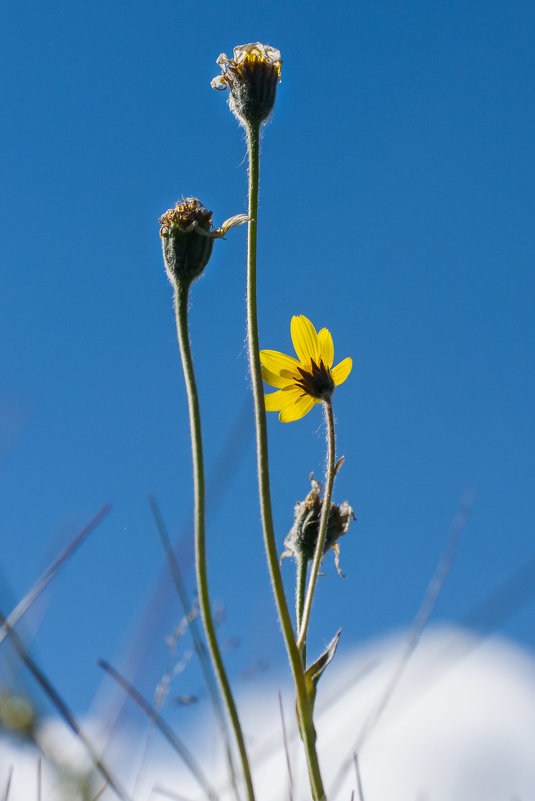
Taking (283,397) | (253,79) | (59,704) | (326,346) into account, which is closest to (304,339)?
(326,346)

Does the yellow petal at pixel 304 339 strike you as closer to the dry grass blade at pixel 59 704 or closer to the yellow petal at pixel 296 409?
the yellow petal at pixel 296 409

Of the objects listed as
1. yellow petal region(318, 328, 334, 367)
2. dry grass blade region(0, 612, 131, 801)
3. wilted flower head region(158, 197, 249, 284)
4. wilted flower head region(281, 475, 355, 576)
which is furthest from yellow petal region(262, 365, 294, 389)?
dry grass blade region(0, 612, 131, 801)

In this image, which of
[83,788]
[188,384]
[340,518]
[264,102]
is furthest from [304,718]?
[264,102]

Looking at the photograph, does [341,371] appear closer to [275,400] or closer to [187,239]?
[275,400]

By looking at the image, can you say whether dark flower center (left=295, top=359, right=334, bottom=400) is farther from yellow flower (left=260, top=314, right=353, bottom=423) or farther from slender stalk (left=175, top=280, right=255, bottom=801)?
slender stalk (left=175, top=280, right=255, bottom=801)

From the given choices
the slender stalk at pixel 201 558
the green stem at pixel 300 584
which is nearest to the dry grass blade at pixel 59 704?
the slender stalk at pixel 201 558

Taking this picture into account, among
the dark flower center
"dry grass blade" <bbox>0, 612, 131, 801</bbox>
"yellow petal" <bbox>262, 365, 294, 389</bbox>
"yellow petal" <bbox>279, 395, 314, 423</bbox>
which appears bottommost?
"dry grass blade" <bbox>0, 612, 131, 801</bbox>

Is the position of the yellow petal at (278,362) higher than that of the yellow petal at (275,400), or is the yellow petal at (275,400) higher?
the yellow petal at (278,362)
